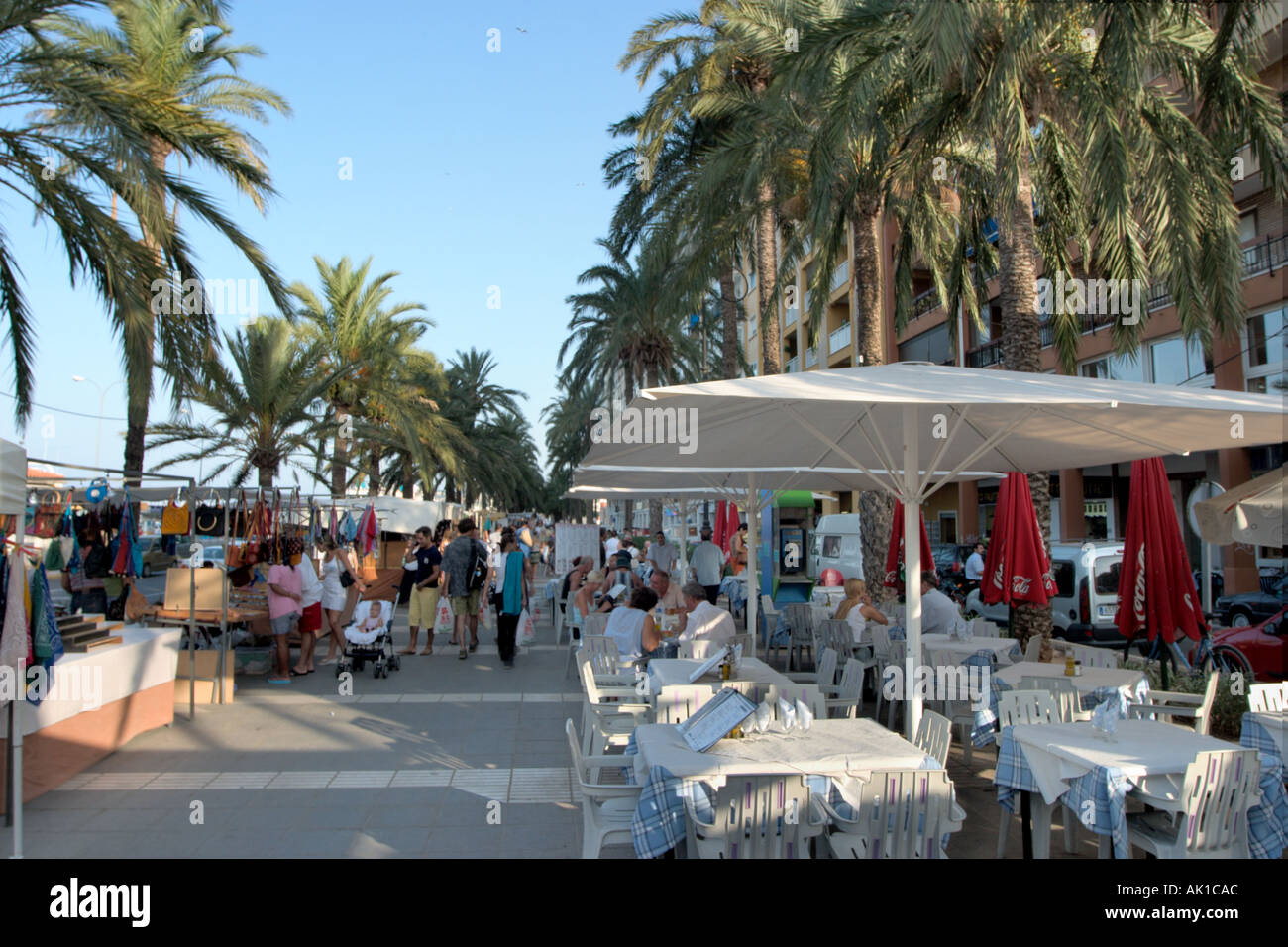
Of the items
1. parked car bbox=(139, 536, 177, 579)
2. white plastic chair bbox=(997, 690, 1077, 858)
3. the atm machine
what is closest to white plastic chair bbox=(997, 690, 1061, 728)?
white plastic chair bbox=(997, 690, 1077, 858)

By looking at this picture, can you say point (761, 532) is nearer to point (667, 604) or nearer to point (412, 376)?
point (667, 604)

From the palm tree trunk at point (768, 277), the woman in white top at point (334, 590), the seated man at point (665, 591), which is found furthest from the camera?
the palm tree trunk at point (768, 277)

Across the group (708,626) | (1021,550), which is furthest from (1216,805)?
(1021,550)

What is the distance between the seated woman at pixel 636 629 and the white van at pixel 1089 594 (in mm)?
7935

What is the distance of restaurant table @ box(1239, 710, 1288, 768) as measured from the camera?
4602 millimetres

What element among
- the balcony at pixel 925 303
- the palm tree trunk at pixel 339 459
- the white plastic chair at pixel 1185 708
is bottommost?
the white plastic chair at pixel 1185 708

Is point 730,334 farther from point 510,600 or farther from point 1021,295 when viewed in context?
point 510,600

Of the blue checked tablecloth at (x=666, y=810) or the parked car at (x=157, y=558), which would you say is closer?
the blue checked tablecloth at (x=666, y=810)

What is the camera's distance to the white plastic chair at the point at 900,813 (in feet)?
12.8

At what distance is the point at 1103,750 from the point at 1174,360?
21429mm

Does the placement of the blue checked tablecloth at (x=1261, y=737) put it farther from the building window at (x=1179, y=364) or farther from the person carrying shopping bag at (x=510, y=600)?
the building window at (x=1179, y=364)

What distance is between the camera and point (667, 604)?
986cm

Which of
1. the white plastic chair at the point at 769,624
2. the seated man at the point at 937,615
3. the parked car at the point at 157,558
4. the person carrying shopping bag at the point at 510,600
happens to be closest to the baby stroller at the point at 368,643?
the person carrying shopping bag at the point at 510,600

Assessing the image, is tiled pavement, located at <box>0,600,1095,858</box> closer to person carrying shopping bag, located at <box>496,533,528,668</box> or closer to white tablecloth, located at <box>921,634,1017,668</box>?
white tablecloth, located at <box>921,634,1017,668</box>
